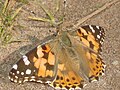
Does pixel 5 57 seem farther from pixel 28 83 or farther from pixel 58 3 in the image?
pixel 58 3

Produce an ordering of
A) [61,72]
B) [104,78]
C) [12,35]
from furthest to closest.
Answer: [12,35], [104,78], [61,72]

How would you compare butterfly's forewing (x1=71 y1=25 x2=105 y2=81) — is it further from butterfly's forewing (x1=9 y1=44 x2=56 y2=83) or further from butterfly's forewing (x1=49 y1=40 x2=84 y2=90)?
butterfly's forewing (x1=9 y1=44 x2=56 y2=83)

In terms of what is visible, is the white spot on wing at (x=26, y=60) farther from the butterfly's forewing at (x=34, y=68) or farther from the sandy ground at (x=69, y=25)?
the sandy ground at (x=69, y=25)

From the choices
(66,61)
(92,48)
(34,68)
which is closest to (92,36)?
(92,48)

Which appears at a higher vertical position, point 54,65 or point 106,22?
point 106,22

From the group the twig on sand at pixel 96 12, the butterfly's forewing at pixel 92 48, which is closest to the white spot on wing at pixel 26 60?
the butterfly's forewing at pixel 92 48

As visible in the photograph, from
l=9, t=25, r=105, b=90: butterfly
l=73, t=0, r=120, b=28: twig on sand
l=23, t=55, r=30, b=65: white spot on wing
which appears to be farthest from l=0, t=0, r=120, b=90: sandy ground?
l=23, t=55, r=30, b=65: white spot on wing

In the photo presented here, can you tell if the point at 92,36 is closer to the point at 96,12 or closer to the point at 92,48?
the point at 92,48

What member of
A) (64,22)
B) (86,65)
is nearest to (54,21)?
(64,22)

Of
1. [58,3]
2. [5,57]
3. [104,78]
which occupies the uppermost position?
[58,3]
